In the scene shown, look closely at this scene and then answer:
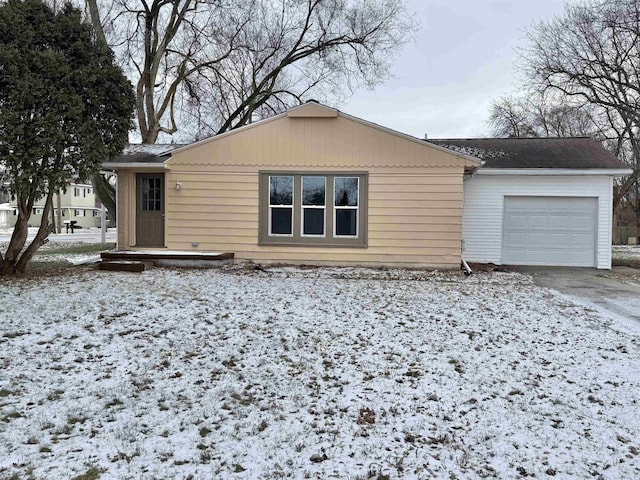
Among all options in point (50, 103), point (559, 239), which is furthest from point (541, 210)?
point (50, 103)

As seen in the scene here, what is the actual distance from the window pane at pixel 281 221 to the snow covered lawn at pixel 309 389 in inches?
184

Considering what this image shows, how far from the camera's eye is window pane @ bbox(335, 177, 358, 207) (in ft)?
37.2

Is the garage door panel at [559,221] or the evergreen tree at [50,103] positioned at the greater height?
the evergreen tree at [50,103]

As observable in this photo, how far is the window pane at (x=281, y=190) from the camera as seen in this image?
11.4 metres

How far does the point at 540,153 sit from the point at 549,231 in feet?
7.64

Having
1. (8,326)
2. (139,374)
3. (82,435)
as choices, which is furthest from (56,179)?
(82,435)

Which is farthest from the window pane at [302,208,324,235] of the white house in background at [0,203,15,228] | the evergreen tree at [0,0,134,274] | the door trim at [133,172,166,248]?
the white house in background at [0,203,15,228]

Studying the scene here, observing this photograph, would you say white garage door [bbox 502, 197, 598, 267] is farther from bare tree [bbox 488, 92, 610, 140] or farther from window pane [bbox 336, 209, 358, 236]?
bare tree [bbox 488, 92, 610, 140]

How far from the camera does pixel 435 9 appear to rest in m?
16.2

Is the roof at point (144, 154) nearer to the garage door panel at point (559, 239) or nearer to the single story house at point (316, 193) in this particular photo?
the single story house at point (316, 193)

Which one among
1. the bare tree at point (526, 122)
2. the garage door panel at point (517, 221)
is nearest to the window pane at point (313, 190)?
the garage door panel at point (517, 221)

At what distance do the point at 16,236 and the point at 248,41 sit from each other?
570 inches

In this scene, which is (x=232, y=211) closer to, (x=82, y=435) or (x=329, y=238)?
(x=329, y=238)

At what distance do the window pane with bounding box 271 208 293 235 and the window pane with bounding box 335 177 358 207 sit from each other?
1.26 m
